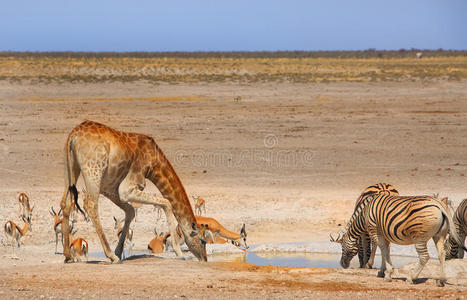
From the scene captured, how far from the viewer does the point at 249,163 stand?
23.2m

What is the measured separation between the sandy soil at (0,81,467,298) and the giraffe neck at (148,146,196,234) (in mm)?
701

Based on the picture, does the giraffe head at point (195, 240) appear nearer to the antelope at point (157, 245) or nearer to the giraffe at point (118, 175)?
the giraffe at point (118, 175)

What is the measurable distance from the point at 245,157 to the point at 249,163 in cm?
85

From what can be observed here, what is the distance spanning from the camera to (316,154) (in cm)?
2458

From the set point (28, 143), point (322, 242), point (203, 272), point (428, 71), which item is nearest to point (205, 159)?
point (28, 143)

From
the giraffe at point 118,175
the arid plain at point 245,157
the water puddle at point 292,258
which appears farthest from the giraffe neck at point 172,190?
the water puddle at point 292,258

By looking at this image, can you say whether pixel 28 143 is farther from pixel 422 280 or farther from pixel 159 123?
pixel 422 280

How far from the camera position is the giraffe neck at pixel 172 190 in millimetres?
11070

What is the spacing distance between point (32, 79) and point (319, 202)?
31076 mm

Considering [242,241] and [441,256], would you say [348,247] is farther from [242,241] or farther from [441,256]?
[441,256]

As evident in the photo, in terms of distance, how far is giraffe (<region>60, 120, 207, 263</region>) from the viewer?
10438mm

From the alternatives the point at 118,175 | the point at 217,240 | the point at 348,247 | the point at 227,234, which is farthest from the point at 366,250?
the point at 118,175

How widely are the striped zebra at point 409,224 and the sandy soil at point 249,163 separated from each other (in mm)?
387

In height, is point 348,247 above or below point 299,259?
above
